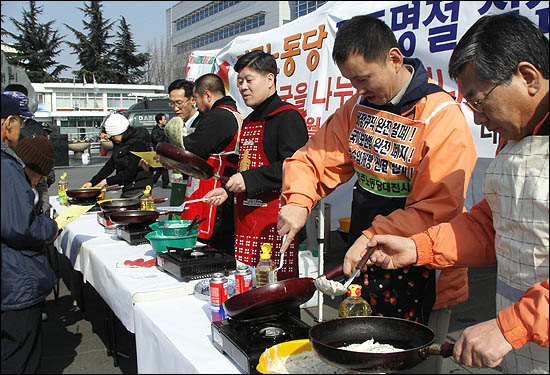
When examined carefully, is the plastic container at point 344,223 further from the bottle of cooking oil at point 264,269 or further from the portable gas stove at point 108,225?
the bottle of cooking oil at point 264,269

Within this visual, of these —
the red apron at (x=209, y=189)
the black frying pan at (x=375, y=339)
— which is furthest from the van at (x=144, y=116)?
the black frying pan at (x=375, y=339)

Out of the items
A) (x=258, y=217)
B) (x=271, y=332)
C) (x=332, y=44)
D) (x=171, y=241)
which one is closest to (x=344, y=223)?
(x=332, y=44)

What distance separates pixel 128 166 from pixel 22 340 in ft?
9.41

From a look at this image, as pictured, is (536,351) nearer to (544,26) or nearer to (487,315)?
(544,26)

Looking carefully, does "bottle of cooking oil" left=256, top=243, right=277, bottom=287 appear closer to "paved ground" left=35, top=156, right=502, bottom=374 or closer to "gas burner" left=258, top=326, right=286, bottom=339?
"gas burner" left=258, top=326, right=286, bottom=339

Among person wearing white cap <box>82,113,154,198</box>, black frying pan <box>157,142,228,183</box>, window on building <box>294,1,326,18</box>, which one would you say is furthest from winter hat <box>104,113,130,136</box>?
window on building <box>294,1,326,18</box>

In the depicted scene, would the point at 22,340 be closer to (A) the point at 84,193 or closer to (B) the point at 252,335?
(B) the point at 252,335

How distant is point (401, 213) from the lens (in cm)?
145

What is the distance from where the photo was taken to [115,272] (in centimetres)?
213

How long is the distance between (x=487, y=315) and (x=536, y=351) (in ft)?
9.06

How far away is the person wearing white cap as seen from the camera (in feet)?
14.2

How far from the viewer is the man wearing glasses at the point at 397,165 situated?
144 centimetres

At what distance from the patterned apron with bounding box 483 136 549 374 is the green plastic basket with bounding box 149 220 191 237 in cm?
146

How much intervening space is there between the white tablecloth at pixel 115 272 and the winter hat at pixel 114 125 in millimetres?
1236
